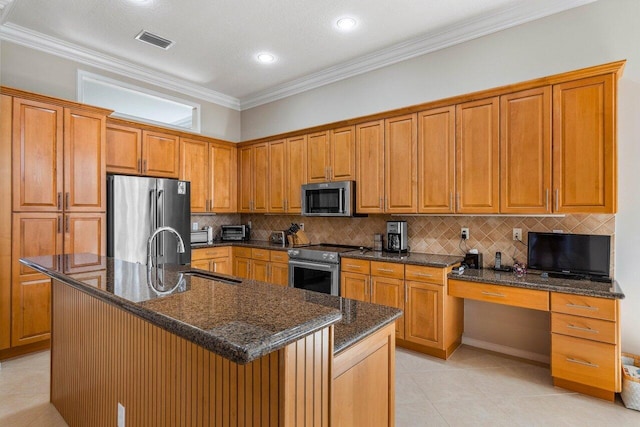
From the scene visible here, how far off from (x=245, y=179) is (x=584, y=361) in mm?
4452

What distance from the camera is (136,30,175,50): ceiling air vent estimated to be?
11.5 feet

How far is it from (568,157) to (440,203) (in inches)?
42.4

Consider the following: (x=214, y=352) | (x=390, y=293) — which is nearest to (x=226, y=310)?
(x=214, y=352)

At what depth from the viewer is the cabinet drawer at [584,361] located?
2.40 metres

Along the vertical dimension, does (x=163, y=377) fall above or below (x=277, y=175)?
below

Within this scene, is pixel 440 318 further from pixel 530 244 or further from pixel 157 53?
pixel 157 53

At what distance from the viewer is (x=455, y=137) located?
326 cm

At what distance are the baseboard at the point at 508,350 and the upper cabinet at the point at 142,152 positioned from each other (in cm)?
410

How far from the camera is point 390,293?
342cm

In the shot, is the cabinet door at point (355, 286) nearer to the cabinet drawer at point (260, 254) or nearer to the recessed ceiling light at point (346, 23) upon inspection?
the cabinet drawer at point (260, 254)

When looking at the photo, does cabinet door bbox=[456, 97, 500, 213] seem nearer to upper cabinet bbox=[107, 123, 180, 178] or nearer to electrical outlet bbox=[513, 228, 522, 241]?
electrical outlet bbox=[513, 228, 522, 241]

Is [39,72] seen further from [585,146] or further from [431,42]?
[585,146]

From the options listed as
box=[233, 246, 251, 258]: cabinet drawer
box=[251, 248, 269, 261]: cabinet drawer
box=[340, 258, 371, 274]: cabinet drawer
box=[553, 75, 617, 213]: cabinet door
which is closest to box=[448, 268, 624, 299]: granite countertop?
box=[553, 75, 617, 213]: cabinet door

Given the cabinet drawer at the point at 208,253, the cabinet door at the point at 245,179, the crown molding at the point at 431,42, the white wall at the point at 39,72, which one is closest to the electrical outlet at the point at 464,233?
the crown molding at the point at 431,42
